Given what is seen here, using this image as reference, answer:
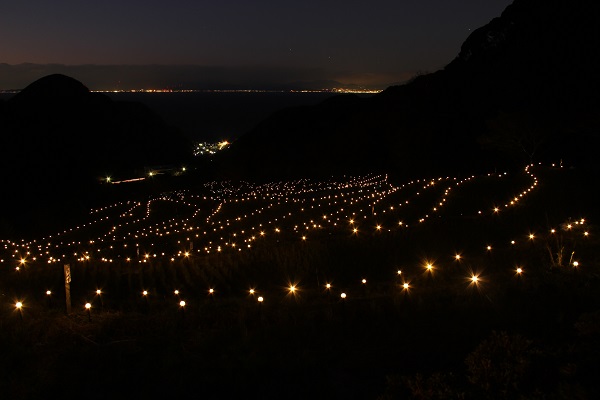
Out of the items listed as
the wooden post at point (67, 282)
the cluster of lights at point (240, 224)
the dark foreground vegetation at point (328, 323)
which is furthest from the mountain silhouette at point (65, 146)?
the wooden post at point (67, 282)

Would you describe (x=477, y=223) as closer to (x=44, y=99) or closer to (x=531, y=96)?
(x=531, y=96)

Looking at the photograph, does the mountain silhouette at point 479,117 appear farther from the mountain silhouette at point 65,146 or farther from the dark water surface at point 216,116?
the dark water surface at point 216,116

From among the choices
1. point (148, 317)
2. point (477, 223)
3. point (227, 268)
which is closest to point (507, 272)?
point (477, 223)

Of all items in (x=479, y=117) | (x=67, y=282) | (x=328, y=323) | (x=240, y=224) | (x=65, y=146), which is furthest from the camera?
(x=65, y=146)

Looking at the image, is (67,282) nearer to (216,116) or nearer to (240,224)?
(240,224)

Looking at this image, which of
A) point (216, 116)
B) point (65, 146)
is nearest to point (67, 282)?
point (65, 146)

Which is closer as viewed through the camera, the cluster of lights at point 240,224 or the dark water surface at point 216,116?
the cluster of lights at point 240,224
